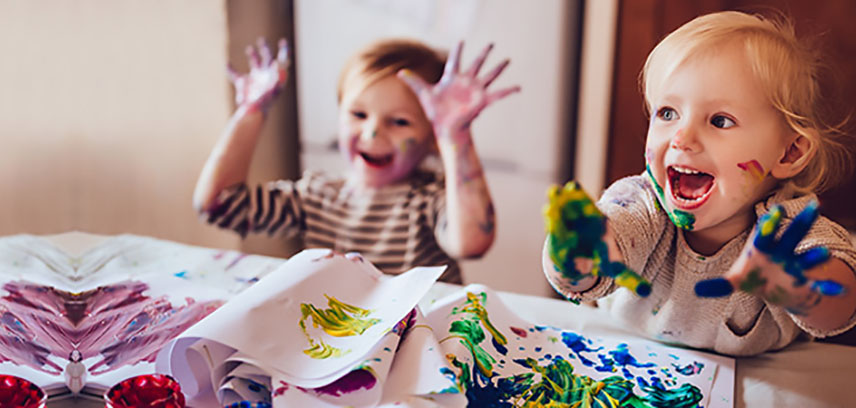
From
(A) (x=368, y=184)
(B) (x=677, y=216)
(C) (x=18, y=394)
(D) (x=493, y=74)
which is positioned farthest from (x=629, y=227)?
(A) (x=368, y=184)

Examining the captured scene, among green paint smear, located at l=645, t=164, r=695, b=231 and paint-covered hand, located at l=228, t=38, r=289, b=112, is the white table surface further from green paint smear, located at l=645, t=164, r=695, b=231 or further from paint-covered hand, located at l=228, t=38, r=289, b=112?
paint-covered hand, located at l=228, t=38, r=289, b=112

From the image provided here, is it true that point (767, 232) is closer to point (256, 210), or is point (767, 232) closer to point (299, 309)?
point (299, 309)

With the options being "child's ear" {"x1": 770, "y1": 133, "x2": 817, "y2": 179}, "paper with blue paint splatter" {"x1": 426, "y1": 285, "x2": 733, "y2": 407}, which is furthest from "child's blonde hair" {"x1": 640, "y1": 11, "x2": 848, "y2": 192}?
"paper with blue paint splatter" {"x1": 426, "y1": 285, "x2": 733, "y2": 407}

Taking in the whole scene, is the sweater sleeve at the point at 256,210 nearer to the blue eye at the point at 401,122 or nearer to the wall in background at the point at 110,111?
the blue eye at the point at 401,122

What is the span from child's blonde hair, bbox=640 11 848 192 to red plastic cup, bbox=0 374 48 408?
606mm

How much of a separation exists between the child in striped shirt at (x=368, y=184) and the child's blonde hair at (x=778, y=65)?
512mm

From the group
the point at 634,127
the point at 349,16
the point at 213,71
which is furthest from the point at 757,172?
the point at 213,71

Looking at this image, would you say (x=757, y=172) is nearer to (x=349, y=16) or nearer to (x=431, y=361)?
(x=431, y=361)

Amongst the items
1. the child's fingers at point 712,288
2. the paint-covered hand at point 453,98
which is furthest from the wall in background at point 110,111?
the child's fingers at point 712,288

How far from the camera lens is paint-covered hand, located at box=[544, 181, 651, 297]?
1.73 ft

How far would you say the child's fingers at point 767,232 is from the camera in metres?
0.51

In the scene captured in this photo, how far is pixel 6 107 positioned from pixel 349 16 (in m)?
0.82

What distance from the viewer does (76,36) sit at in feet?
5.47

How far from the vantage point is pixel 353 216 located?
131 centimetres
